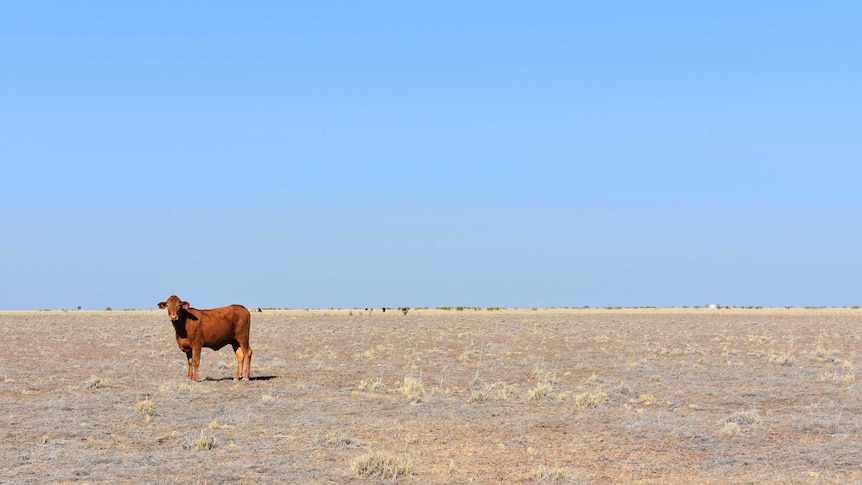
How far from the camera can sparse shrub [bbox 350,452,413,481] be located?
35.8ft

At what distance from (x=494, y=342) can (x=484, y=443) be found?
2447 cm

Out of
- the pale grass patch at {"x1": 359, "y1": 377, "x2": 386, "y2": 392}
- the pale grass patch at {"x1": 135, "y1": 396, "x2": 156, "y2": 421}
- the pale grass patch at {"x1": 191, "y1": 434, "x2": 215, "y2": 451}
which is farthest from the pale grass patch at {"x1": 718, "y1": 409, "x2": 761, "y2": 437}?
the pale grass patch at {"x1": 135, "y1": 396, "x2": 156, "y2": 421}

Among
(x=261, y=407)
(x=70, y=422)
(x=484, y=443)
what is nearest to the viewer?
(x=484, y=443)

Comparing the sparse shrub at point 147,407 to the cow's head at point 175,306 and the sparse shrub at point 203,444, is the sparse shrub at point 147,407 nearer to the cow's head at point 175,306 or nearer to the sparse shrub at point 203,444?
the sparse shrub at point 203,444

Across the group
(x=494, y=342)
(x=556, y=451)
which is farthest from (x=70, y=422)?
(x=494, y=342)

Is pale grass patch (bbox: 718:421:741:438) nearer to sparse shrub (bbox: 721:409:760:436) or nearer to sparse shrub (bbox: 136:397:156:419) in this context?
sparse shrub (bbox: 721:409:760:436)

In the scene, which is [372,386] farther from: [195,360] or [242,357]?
[195,360]

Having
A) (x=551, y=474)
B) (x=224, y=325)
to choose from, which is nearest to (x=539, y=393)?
(x=551, y=474)

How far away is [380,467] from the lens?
36.3 feet

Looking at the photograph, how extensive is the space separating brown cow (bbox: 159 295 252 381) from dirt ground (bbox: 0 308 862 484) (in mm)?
857

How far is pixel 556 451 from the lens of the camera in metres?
12.6

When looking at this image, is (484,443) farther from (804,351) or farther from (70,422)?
(804,351)

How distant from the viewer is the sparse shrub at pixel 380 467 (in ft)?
35.8

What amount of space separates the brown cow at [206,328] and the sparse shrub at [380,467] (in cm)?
914
